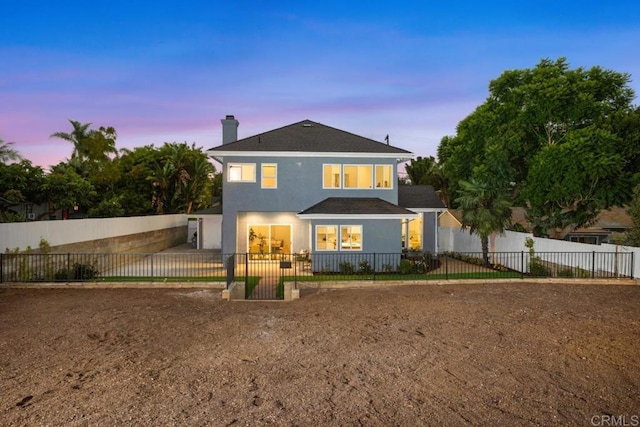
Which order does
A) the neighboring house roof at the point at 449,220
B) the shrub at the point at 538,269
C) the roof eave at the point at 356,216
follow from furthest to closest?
the neighboring house roof at the point at 449,220 < the roof eave at the point at 356,216 < the shrub at the point at 538,269

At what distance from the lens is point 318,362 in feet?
25.9

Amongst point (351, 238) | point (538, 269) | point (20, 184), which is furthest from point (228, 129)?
point (20, 184)

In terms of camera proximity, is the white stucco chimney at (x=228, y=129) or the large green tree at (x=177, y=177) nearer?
the white stucco chimney at (x=228, y=129)

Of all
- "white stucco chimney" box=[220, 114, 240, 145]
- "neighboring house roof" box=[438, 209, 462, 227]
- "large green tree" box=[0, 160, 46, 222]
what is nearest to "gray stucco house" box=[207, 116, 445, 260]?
"white stucco chimney" box=[220, 114, 240, 145]

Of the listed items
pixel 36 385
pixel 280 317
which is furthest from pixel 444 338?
pixel 36 385

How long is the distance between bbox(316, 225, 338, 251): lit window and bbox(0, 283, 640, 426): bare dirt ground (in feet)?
22.5

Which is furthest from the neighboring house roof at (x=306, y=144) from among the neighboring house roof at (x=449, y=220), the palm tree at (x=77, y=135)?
the palm tree at (x=77, y=135)

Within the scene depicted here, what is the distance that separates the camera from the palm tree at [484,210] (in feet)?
71.8

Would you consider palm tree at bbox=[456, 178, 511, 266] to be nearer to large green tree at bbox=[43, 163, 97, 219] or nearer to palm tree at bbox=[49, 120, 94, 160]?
large green tree at bbox=[43, 163, 97, 219]

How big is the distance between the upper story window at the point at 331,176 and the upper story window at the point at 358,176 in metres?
0.41

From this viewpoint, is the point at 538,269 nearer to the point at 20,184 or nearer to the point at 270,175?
the point at 270,175

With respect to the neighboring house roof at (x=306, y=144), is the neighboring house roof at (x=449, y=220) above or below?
below

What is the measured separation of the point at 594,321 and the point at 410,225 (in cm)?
1543

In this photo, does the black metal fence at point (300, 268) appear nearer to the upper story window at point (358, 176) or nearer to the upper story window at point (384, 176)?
the upper story window at point (384, 176)
